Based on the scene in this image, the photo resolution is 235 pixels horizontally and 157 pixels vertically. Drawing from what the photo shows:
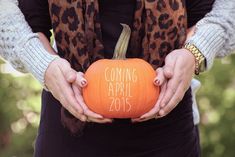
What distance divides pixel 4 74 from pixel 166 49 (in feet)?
7.99

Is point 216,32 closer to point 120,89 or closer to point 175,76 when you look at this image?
point 175,76

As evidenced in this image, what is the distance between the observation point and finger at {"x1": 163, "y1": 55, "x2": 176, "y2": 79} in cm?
183

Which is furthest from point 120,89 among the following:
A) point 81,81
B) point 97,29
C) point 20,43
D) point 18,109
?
point 18,109

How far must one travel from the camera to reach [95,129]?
6.62ft

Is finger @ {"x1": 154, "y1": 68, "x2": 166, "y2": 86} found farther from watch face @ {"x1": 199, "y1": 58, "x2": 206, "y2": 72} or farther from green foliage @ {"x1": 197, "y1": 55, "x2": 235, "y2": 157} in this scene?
green foliage @ {"x1": 197, "y1": 55, "x2": 235, "y2": 157}

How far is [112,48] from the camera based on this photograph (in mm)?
2014

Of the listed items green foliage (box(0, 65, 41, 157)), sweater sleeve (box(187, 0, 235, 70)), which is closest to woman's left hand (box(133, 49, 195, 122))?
sweater sleeve (box(187, 0, 235, 70))

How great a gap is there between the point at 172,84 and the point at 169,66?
5 cm

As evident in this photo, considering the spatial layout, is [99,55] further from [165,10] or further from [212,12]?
[212,12]

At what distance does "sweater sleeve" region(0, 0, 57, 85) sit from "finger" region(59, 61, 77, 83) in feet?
0.21

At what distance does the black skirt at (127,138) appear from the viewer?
6.61 feet

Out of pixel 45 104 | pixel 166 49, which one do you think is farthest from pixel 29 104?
pixel 166 49

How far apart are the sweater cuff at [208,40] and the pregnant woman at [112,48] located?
45 millimetres

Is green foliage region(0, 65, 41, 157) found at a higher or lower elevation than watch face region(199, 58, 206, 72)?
lower
